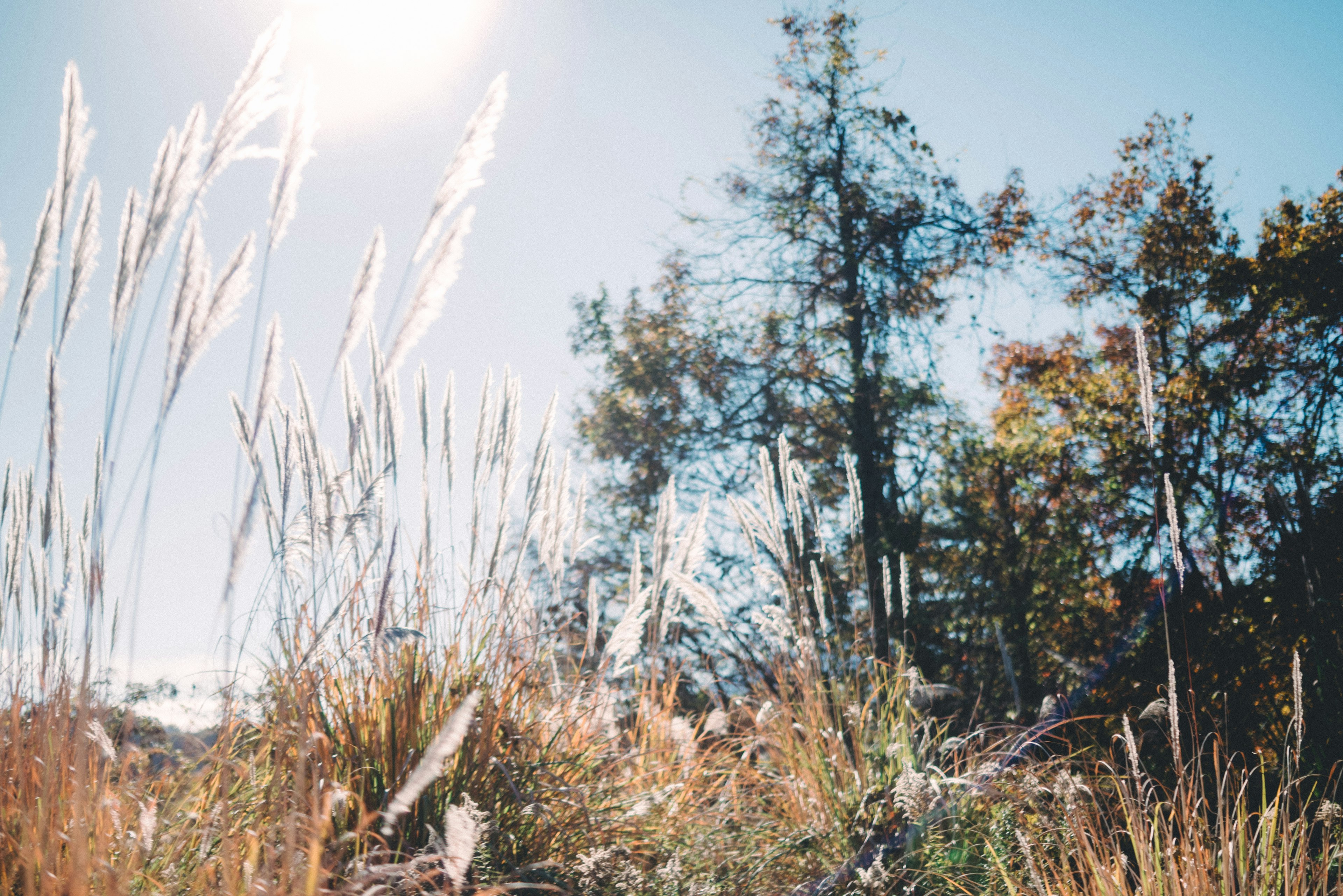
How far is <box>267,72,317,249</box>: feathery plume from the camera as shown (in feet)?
5.64

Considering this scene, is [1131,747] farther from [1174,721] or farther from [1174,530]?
[1174,530]

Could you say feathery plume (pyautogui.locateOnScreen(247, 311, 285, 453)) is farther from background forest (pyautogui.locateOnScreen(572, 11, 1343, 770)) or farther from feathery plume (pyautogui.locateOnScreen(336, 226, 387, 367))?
background forest (pyautogui.locateOnScreen(572, 11, 1343, 770))

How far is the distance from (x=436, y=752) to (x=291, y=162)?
1405 millimetres

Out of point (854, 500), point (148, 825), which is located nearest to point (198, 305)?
point (148, 825)

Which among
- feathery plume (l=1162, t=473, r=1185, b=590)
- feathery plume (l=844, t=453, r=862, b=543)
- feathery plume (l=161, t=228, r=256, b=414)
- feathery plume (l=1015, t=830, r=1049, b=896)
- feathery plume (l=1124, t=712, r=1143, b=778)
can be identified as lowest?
feathery plume (l=1015, t=830, r=1049, b=896)

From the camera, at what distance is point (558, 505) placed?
8.45 ft

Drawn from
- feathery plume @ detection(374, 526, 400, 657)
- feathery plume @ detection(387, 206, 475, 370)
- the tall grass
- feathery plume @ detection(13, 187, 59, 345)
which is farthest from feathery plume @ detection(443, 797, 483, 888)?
feathery plume @ detection(13, 187, 59, 345)

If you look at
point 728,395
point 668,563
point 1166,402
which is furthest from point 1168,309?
point 668,563

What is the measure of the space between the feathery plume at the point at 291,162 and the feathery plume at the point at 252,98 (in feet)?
0.20

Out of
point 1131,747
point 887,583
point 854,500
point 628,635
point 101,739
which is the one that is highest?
point 854,500

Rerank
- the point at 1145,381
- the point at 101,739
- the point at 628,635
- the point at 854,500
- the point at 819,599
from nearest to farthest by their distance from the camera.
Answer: the point at 101,739 → the point at 1145,381 → the point at 628,635 → the point at 819,599 → the point at 854,500

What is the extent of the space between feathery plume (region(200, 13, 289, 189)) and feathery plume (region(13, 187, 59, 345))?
41cm

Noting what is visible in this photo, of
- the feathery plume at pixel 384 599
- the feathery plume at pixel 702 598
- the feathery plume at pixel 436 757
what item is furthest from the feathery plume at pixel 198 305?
the feathery plume at pixel 702 598

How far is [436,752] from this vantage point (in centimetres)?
98
